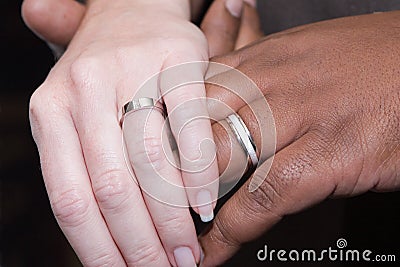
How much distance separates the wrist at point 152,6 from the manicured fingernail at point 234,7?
7 cm

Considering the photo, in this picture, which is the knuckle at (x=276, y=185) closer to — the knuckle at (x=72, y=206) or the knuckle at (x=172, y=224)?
the knuckle at (x=172, y=224)

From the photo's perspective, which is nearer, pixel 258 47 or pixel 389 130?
pixel 389 130

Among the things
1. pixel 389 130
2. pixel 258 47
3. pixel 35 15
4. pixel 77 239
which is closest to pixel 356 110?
pixel 389 130

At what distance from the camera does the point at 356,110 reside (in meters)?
0.65

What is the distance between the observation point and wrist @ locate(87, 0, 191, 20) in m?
0.84

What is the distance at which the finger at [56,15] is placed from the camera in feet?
3.01

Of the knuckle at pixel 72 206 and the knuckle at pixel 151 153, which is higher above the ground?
the knuckle at pixel 151 153

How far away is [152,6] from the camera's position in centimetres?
84

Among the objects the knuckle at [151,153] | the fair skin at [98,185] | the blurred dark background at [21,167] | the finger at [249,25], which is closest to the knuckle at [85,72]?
the fair skin at [98,185]

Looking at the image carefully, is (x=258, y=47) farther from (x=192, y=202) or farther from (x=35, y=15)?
(x=35, y=15)

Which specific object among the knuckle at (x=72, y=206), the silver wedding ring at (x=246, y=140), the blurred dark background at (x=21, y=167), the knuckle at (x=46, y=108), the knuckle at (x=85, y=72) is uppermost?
the knuckle at (x=85, y=72)

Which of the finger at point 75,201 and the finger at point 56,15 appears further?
the finger at point 56,15

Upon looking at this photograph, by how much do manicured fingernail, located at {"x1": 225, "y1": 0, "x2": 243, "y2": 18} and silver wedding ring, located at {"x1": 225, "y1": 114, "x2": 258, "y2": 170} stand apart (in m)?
0.30

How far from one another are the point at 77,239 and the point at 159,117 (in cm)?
16
